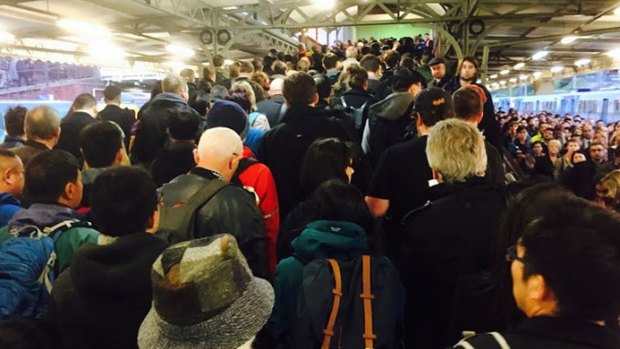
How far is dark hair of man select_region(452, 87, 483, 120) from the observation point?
8.91ft

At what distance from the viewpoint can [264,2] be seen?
10.1 metres

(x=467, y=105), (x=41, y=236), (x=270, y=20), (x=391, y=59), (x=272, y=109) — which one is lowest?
(x=41, y=236)

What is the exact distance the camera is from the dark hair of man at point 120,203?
158 cm

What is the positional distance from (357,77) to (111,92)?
223 cm

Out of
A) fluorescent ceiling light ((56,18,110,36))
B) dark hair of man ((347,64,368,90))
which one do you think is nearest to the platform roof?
fluorescent ceiling light ((56,18,110,36))

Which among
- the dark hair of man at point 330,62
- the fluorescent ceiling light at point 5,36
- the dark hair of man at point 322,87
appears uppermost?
the fluorescent ceiling light at point 5,36

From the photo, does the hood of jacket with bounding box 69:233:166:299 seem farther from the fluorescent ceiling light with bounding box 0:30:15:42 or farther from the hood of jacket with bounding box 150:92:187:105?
the fluorescent ceiling light with bounding box 0:30:15:42

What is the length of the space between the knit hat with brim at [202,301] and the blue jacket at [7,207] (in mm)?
1334

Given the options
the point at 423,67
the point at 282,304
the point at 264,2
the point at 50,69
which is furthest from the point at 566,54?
the point at 282,304

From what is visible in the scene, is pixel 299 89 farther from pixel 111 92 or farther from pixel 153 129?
pixel 111 92

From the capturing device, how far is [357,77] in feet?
13.2

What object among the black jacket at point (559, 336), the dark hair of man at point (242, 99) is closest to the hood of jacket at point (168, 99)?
the dark hair of man at point (242, 99)

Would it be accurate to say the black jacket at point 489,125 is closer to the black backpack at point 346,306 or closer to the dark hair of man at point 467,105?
the dark hair of man at point 467,105

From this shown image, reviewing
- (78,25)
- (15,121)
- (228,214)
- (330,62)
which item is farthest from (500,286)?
(78,25)
